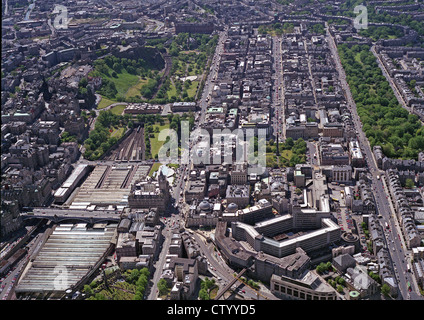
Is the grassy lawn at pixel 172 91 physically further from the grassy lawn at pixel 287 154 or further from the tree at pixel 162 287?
the tree at pixel 162 287

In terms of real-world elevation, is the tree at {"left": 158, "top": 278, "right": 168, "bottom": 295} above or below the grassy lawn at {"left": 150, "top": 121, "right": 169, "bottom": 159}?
above

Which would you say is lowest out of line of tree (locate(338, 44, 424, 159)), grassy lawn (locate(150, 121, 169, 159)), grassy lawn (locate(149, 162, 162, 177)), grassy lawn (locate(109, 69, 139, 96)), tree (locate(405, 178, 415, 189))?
grassy lawn (locate(109, 69, 139, 96))

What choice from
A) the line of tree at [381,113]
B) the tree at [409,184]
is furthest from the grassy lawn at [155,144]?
the tree at [409,184]

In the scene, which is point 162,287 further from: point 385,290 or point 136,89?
point 136,89

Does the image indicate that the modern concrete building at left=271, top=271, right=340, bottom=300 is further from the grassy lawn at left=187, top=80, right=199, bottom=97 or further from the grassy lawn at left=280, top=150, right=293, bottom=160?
the grassy lawn at left=187, top=80, right=199, bottom=97

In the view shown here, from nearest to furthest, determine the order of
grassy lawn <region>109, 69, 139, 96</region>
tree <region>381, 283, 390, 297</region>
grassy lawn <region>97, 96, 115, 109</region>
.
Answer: tree <region>381, 283, 390, 297</region>
grassy lawn <region>97, 96, 115, 109</region>
grassy lawn <region>109, 69, 139, 96</region>

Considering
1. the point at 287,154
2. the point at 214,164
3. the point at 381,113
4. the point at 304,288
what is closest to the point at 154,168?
the point at 214,164

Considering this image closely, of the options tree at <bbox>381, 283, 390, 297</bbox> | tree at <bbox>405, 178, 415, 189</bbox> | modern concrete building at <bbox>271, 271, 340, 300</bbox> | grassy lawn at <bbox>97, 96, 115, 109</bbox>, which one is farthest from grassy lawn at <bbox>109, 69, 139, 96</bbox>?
tree at <bbox>381, 283, 390, 297</bbox>

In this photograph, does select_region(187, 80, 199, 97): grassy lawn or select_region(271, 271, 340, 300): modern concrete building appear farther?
select_region(187, 80, 199, 97): grassy lawn
